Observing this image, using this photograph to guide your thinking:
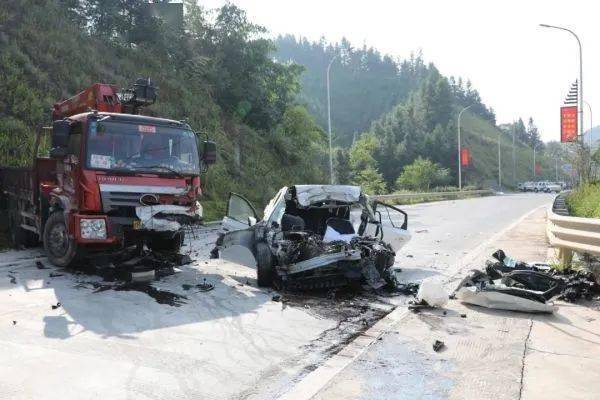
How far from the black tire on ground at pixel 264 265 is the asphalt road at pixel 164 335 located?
0.82ft

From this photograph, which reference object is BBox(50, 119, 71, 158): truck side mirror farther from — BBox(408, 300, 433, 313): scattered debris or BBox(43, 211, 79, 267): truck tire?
BBox(408, 300, 433, 313): scattered debris

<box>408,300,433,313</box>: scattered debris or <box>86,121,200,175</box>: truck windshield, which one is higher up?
<box>86,121,200,175</box>: truck windshield

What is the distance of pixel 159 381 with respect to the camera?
4.22 metres

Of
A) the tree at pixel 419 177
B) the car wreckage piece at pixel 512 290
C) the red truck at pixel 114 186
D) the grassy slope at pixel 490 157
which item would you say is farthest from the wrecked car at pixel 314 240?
the grassy slope at pixel 490 157

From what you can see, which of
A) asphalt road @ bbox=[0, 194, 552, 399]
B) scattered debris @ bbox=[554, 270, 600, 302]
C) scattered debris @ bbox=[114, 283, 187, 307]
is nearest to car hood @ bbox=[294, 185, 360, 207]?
asphalt road @ bbox=[0, 194, 552, 399]

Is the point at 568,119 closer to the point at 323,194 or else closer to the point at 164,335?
the point at 323,194

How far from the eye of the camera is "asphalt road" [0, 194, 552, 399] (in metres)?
4.18

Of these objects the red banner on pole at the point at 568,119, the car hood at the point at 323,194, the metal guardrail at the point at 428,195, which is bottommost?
the metal guardrail at the point at 428,195

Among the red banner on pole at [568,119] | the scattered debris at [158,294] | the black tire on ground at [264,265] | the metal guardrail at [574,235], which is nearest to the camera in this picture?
the scattered debris at [158,294]

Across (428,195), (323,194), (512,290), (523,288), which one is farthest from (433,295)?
(428,195)

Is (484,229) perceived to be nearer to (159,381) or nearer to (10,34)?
(159,381)

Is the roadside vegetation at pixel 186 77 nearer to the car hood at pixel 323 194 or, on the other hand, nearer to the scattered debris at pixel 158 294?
the scattered debris at pixel 158 294

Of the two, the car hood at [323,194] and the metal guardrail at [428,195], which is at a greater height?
the car hood at [323,194]

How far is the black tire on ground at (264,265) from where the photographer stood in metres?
7.80
